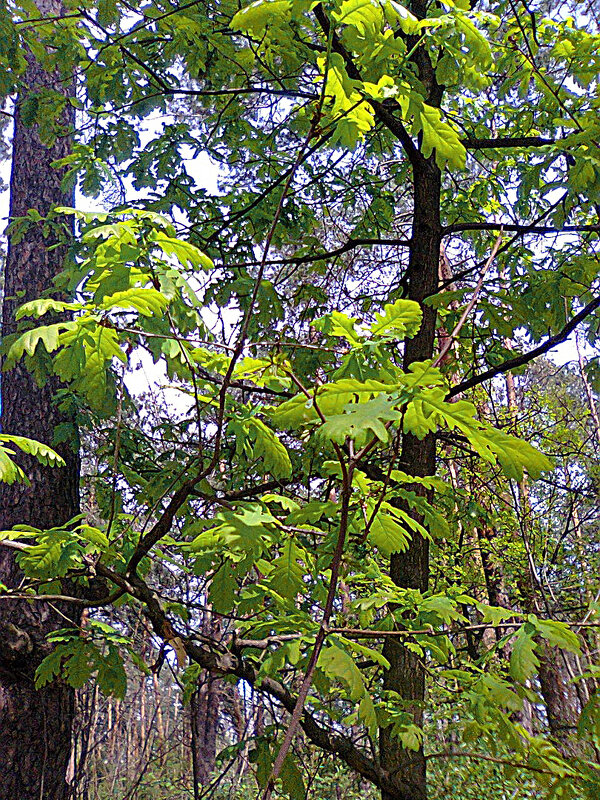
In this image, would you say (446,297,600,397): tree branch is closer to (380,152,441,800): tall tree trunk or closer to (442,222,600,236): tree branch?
(380,152,441,800): tall tree trunk

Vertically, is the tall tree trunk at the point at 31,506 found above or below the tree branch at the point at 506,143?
below

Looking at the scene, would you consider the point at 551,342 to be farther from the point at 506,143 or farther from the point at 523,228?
the point at 506,143

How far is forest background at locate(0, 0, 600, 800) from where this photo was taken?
1.74 metres

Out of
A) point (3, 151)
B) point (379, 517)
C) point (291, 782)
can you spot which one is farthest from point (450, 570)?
point (3, 151)

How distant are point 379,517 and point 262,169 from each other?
356 cm

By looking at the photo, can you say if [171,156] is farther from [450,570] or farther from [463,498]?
[450,570]

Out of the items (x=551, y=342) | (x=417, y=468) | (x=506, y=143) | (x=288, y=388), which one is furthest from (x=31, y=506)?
(x=506, y=143)

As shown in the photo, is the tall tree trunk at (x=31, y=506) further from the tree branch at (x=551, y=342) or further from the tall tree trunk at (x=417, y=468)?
the tree branch at (x=551, y=342)

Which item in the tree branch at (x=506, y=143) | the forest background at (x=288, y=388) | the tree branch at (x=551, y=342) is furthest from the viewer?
the tree branch at (x=506, y=143)

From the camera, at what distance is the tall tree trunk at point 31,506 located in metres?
4.16

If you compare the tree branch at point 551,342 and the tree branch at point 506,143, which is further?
the tree branch at point 506,143

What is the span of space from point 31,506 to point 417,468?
2643mm

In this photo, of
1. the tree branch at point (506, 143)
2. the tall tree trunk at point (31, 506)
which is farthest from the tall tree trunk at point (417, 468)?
the tall tree trunk at point (31, 506)

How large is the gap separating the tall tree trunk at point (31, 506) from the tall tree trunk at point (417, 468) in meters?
1.88
